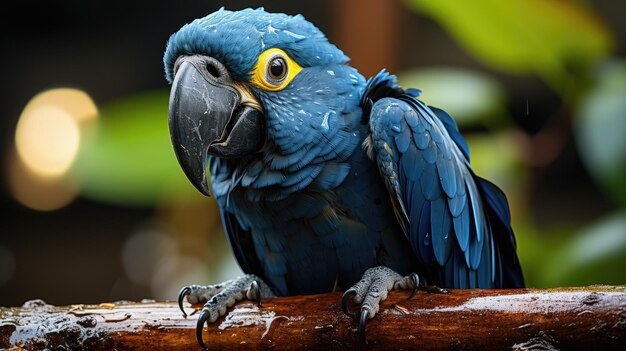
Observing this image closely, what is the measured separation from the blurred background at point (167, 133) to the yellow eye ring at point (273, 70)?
0.90m

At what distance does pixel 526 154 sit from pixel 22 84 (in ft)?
9.49

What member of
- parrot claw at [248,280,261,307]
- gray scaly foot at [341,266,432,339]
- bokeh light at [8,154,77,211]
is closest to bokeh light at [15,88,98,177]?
bokeh light at [8,154,77,211]

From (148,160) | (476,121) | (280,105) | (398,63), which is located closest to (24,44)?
(148,160)

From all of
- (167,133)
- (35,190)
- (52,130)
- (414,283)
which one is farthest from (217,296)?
(35,190)

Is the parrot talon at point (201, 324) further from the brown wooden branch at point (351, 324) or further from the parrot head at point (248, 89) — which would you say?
the parrot head at point (248, 89)

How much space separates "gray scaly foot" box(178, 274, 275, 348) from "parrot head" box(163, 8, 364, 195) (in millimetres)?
254

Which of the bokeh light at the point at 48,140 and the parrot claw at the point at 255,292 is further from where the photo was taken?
the bokeh light at the point at 48,140

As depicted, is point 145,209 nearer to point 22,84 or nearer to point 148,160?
point 22,84

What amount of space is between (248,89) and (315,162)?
220 mm

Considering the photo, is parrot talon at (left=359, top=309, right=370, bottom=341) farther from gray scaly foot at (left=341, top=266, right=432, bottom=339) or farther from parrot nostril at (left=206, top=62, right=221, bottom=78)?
parrot nostril at (left=206, top=62, right=221, bottom=78)

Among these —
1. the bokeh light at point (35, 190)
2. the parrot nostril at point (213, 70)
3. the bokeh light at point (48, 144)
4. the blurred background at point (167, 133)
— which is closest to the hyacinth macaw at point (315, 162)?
the parrot nostril at point (213, 70)

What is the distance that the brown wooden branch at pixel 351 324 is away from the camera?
1366 mm

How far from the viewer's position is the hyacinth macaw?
1590mm

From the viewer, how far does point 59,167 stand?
3363mm
